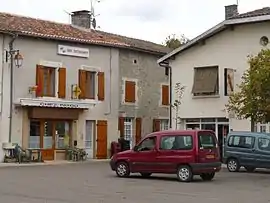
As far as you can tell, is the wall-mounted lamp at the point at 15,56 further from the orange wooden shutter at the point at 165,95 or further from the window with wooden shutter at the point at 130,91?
the orange wooden shutter at the point at 165,95

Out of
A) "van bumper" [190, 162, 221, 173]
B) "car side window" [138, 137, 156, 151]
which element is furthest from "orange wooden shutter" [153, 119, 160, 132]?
"van bumper" [190, 162, 221, 173]

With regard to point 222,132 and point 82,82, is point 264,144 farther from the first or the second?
point 82,82

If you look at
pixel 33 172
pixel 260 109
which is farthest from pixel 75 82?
pixel 260 109

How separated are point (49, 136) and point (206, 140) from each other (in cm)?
1442

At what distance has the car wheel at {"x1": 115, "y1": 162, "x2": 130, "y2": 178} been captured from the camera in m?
21.6

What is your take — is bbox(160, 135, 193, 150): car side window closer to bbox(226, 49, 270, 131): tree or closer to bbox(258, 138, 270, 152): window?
bbox(226, 49, 270, 131): tree

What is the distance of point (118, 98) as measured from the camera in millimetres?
37031

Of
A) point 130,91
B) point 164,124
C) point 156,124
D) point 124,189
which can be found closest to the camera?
point 124,189

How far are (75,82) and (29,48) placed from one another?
3696 millimetres

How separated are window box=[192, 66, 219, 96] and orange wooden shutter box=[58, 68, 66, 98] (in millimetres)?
7361

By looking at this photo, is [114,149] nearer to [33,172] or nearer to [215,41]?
[215,41]

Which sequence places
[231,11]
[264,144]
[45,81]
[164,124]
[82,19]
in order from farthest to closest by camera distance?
[164,124] < [82,19] < [231,11] < [45,81] < [264,144]

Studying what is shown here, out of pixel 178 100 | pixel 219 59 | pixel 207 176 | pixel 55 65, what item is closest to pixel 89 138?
pixel 55 65

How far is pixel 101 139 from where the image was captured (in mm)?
35750
